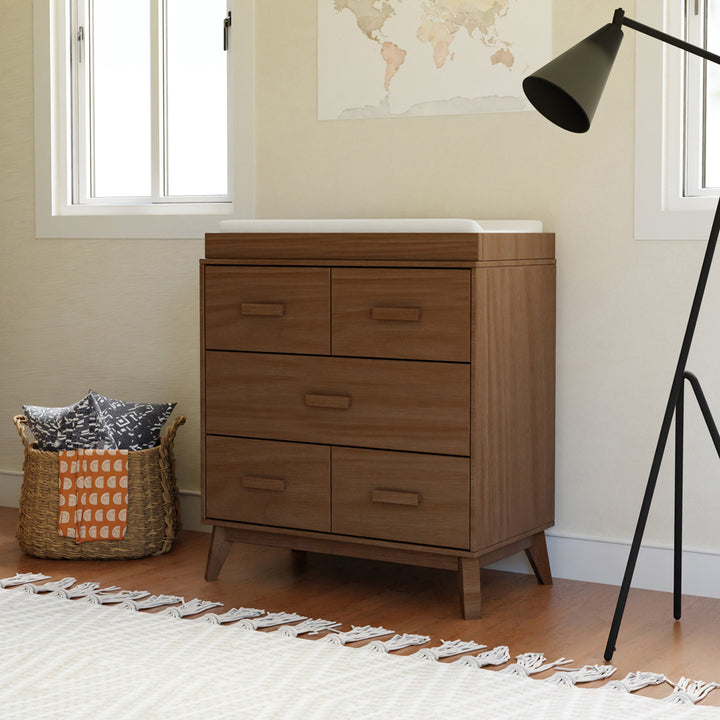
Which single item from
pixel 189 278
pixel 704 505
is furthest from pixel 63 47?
pixel 704 505

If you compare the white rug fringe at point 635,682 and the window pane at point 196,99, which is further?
the window pane at point 196,99

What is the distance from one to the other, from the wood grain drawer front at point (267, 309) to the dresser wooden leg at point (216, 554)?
51cm

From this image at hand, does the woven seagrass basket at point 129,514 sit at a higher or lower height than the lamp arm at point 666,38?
lower

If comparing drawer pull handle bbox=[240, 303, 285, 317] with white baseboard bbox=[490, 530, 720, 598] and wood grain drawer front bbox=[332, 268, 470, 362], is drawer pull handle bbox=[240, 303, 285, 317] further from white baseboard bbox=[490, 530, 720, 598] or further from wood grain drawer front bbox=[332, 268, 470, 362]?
white baseboard bbox=[490, 530, 720, 598]

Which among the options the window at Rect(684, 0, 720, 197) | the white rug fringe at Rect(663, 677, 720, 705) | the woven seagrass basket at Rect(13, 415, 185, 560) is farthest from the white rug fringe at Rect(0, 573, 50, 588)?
the window at Rect(684, 0, 720, 197)

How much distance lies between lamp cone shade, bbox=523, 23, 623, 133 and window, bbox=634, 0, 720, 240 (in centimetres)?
64

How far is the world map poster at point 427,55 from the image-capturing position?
3.01m

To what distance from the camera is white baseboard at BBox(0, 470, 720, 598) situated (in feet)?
9.36

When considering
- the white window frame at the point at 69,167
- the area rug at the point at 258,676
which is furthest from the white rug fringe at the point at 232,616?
the white window frame at the point at 69,167

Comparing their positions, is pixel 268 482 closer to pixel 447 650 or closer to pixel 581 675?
pixel 447 650

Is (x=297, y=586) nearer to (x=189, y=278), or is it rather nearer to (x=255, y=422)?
(x=255, y=422)

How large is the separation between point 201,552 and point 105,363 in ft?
2.68

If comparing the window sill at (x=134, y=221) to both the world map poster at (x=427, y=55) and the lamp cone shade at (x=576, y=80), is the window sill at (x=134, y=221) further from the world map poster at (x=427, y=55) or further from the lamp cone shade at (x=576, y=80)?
the lamp cone shade at (x=576, y=80)

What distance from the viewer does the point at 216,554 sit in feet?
9.82
